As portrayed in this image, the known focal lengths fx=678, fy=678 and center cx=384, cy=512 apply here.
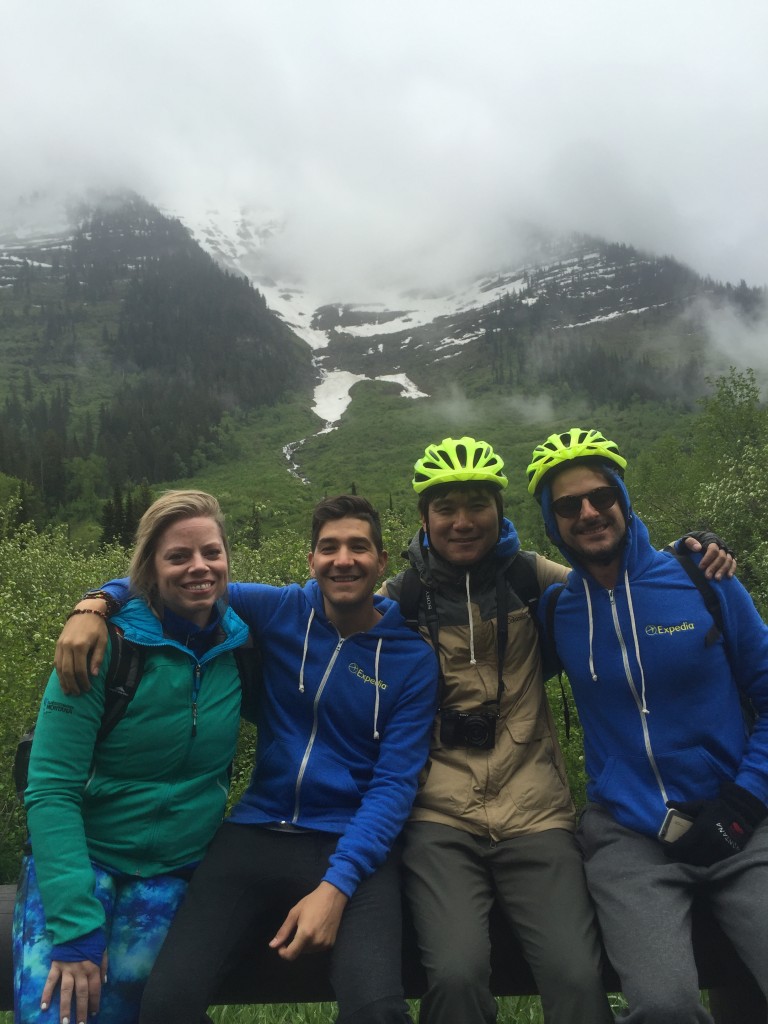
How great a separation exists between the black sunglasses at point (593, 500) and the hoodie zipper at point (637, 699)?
0.54 meters

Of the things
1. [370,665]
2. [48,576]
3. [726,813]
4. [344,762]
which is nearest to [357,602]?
[370,665]

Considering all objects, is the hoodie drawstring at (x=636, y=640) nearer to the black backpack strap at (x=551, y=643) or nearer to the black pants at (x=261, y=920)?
the black backpack strap at (x=551, y=643)

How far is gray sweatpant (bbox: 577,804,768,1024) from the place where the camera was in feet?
10.3

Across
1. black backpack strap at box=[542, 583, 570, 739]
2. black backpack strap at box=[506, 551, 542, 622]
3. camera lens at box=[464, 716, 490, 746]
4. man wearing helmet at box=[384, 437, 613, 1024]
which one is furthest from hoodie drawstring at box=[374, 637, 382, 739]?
black backpack strap at box=[542, 583, 570, 739]

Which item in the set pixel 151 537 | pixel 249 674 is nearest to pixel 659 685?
pixel 249 674

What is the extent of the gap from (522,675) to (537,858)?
3.42 feet

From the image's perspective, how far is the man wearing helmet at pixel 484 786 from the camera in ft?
11.0

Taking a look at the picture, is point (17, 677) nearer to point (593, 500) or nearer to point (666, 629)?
point (593, 500)

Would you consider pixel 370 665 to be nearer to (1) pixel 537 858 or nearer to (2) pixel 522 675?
(2) pixel 522 675

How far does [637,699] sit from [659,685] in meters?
0.15

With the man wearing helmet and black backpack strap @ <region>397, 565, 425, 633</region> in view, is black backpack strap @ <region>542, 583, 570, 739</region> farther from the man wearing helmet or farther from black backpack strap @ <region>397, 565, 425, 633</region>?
black backpack strap @ <region>397, 565, 425, 633</region>

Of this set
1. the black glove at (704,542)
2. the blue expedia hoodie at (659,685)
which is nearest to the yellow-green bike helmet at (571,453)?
the blue expedia hoodie at (659,685)

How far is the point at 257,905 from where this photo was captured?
3648mm

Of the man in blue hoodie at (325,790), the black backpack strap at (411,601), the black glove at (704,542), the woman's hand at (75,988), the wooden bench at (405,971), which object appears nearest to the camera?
the woman's hand at (75,988)
